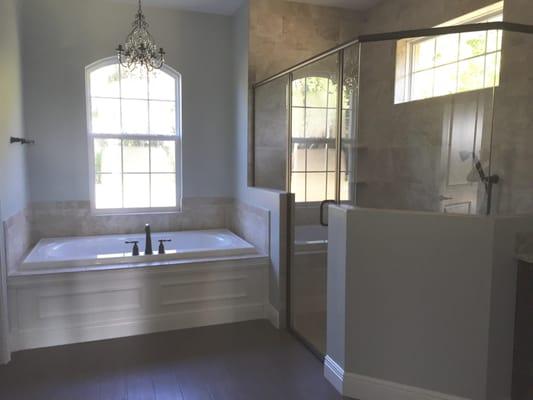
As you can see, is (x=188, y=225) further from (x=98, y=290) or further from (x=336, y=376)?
(x=336, y=376)

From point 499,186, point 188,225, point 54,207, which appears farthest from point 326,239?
point 54,207

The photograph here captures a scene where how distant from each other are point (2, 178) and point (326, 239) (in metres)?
2.16

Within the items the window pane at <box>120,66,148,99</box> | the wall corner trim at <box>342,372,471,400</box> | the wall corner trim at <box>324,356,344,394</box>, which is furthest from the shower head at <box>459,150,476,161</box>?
the window pane at <box>120,66,148,99</box>

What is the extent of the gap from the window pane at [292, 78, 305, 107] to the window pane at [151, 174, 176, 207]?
154 cm

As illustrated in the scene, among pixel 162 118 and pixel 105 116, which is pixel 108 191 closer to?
pixel 105 116

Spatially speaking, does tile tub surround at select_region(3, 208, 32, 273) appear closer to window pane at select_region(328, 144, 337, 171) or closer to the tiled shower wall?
the tiled shower wall

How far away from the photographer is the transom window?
2254mm

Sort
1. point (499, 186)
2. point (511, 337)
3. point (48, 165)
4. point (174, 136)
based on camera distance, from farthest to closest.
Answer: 1. point (174, 136)
2. point (48, 165)
3. point (499, 186)
4. point (511, 337)

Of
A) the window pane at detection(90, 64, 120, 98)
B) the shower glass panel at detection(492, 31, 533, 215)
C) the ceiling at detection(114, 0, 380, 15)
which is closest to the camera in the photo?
the shower glass panel at detection(492, 31, 533, 215)

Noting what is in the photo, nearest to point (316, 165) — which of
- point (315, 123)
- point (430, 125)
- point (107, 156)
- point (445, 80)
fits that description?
point (315, 123)

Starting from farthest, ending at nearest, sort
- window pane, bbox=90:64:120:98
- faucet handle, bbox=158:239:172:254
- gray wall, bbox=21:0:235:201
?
window pane, bbox=90:64:120:98 < gray wall, bbox=21:0:235:201 < faucet handle, bbox=158:239:172:254

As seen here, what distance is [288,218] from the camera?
10.4 feet

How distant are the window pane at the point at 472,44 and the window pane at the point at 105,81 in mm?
2962

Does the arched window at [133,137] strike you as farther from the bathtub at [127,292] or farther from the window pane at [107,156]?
the bathtub at [127,292]
